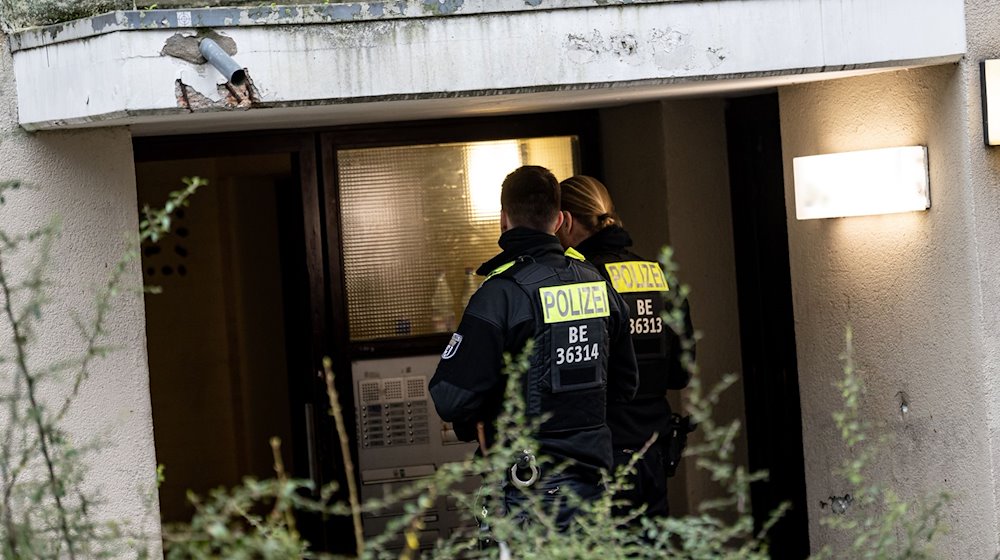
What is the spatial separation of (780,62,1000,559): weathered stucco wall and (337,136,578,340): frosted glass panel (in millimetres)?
1614

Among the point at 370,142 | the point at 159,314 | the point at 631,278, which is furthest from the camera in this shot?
the point at 159,314

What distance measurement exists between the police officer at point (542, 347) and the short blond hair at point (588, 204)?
1.85 ft

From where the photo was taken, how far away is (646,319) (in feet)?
16.7

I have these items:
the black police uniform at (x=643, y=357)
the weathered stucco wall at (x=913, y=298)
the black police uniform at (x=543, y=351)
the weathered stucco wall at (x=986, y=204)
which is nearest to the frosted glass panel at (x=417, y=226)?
the black police uniform at (x=643, y=357)

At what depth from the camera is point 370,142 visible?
6172mm

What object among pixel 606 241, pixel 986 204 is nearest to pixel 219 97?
pixel 606 241

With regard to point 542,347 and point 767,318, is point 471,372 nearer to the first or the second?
point 542,347

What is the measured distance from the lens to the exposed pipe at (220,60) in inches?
153

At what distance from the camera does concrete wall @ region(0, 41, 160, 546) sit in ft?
14.1

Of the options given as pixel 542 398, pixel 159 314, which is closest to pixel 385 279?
pixel 542 398

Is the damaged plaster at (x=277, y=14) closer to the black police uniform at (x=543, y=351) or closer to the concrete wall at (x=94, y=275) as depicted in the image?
the concrete wall at (x=94, y=275)

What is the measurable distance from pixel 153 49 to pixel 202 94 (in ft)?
0.64

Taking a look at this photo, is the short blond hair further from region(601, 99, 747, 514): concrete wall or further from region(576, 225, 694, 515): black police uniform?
region(601, 99, 747, 514): concrete wall

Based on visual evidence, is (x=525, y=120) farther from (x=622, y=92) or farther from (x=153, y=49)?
(x=153, y=49)
